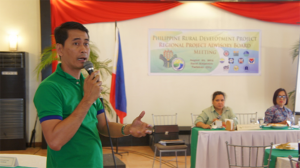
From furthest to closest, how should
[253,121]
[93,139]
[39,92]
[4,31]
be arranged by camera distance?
[4,31], [253,121], [93,139], [39,92]

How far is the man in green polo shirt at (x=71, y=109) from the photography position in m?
1.14

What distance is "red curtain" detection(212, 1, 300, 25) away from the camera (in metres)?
6.29

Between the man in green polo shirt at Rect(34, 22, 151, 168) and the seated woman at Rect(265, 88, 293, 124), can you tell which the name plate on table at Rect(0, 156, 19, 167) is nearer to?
the man in green polo shirt at Rect(34, 22, 151, 168)

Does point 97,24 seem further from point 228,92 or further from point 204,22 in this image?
point 228,92

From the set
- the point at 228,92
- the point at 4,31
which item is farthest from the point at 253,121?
the point at 4,31

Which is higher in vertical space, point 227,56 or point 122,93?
point 227,56

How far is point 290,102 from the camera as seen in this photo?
249 inches

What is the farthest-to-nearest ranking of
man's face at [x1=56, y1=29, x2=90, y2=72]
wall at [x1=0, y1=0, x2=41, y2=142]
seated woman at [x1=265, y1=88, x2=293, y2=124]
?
wall at [x1=0, y1=0, x2=41, y2=142] < seated woman at [x1=265, y1=88, x2=293, y2=124] < man's face at [x1=56, y1=29, x2=90, y2=72]

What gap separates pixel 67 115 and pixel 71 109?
0.03m

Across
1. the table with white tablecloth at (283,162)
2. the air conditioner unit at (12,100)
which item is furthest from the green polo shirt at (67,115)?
the air conditioner unit at (12,100)

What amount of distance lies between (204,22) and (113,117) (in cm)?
296

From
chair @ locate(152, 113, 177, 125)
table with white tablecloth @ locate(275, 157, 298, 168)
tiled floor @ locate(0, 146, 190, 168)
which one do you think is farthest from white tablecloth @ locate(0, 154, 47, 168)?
chair @ locate(152, 113, 177, 125)

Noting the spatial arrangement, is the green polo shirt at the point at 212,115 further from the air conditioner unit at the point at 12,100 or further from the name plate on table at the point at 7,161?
the air conditioner unit at the point at 12,100

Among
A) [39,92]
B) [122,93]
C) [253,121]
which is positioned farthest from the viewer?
[122,93]
